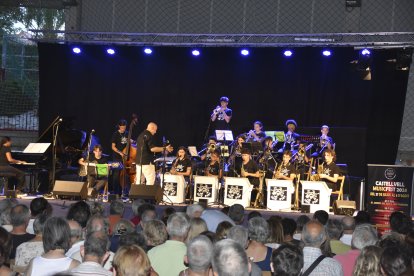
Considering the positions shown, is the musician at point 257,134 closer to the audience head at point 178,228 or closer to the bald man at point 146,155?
the bald man at point 146,155

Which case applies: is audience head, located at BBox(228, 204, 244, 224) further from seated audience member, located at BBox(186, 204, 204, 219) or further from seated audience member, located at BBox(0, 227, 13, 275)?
seated audience member, located at BBox(0, 227, 13, 275)

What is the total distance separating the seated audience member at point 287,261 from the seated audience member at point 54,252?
1.50 metres

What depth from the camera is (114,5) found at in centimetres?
2111

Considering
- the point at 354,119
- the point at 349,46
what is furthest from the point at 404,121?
the point at 349,46

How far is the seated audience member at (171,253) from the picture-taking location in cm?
635

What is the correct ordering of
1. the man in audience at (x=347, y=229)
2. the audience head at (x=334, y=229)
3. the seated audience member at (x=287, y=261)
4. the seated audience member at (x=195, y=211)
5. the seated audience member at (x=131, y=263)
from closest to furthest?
the seated audience member at (x=131, y=263)
the seated audience member at (x=287, y=261)
the audience head at (x=334, y=229)
the man in audience at (x=347, y=229)
the seated audience member at (x=195, y=211)

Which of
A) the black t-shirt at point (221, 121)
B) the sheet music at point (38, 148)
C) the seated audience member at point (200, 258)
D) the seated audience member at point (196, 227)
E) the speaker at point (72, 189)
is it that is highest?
the black t-shirt at point (221, 121)

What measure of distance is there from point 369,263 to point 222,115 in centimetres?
1357

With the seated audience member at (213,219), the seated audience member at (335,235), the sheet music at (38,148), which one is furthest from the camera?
the sheet music at (38,148)

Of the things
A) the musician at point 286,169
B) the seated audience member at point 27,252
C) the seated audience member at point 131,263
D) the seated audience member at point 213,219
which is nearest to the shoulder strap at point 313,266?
the seated audience member at point 131,263

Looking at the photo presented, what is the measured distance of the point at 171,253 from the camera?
643 centimetres

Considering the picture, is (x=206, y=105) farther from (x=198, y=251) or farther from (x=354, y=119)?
(x=198, y=251)

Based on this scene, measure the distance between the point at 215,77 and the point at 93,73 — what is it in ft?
10.9

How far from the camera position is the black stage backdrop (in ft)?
61.4
